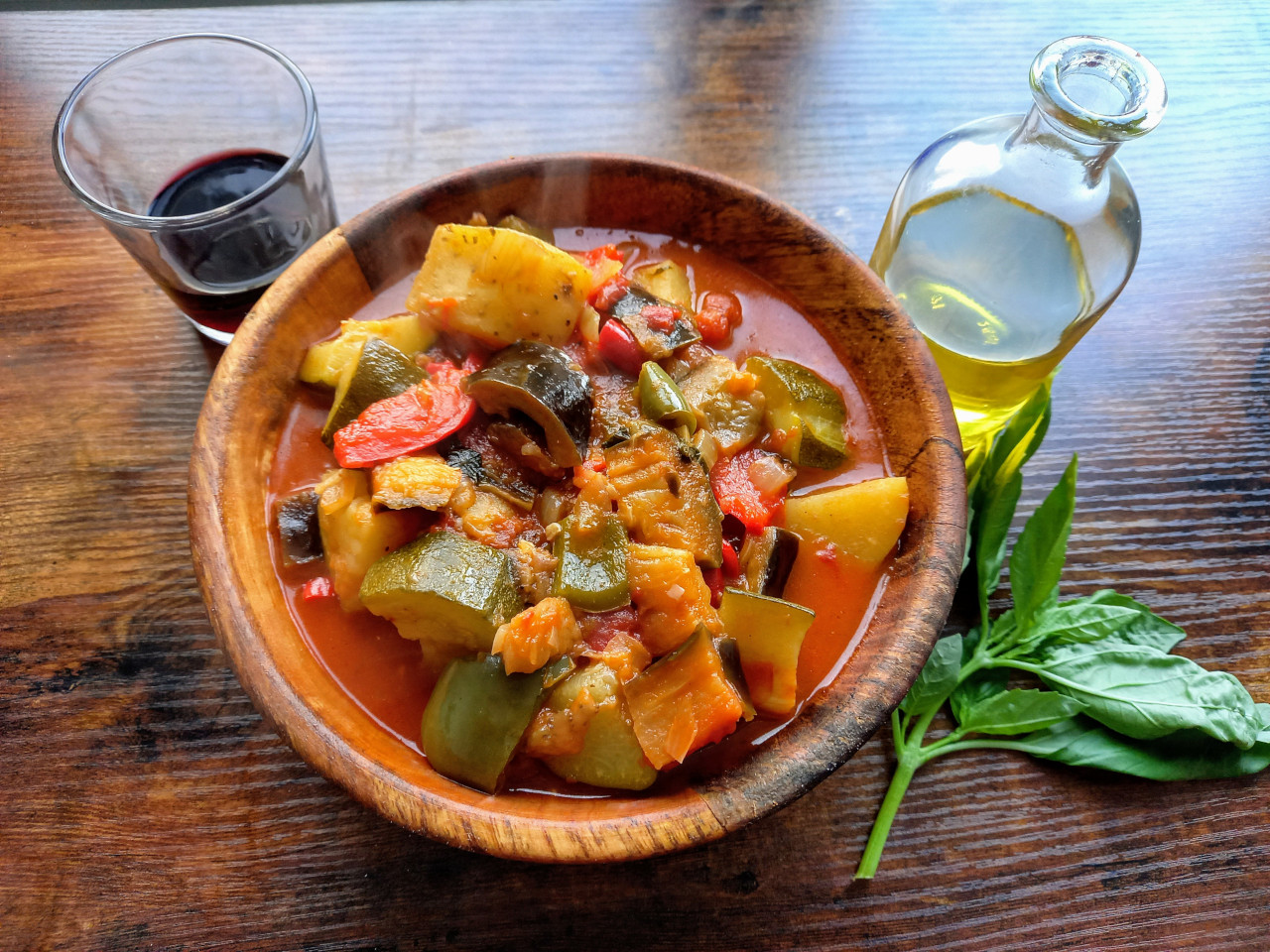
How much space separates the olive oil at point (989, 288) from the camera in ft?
7.91

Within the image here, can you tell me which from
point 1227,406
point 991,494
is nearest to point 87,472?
point 991,494

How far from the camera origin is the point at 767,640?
6.12 feet

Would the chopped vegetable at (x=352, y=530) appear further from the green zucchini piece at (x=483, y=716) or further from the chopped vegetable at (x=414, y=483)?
the green zucchini piece at (x=483, y=716)

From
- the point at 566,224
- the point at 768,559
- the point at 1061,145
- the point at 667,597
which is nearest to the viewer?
the point at 667,597

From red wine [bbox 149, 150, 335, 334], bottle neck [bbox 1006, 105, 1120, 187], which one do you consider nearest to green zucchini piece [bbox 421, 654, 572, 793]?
red wine [bbox 149, 150, 335, 334]

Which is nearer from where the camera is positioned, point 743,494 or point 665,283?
point 743,494

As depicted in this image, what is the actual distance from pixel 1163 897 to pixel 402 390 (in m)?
2.38

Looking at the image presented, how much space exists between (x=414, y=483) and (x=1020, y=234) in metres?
1.86

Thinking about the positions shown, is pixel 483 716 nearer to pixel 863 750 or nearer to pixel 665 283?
pixel 863 750

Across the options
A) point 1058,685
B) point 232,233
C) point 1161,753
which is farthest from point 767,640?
point 232,233

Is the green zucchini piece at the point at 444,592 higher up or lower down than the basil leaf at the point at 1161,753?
higher up

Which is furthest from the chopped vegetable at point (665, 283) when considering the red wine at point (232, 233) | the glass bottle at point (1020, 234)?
the red wine at point (232, 233)

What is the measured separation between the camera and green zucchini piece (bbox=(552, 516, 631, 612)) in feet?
6.14

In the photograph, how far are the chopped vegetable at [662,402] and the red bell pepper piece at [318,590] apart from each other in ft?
2.95
